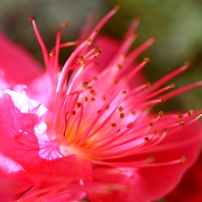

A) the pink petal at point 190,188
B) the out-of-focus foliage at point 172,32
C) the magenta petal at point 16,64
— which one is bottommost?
the pink petal at point 190,188

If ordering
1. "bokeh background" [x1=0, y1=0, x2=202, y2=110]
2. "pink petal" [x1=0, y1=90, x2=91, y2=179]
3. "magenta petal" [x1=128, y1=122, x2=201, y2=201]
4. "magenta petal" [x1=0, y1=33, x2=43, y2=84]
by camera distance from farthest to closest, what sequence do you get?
"bokeh background" [x1=0, y1=0, x2=202, y2=110] → "magenta petal" [x1=0, y1=33, x2=43, y2=84] → "magenta petal" [x1=128, y1=122, x2=201, y2=201] → "pink petal" [x1=0, y1=90, x2=91, y2=179]

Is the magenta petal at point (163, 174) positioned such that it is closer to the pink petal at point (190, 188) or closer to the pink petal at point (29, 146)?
the pink petal at point (190, 188)

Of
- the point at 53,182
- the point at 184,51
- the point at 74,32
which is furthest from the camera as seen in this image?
the point at 74,32

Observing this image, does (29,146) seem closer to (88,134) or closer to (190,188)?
(88,134)

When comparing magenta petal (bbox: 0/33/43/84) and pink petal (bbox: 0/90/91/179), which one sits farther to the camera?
magenta petal (bbox: 0/33/43/84)

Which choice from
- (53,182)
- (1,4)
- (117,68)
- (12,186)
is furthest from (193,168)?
(1,4)

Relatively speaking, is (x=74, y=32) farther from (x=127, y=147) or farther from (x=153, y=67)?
(x=127, y=147)

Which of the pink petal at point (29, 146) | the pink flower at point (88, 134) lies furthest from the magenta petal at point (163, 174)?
the pink petal at point (29, 146)

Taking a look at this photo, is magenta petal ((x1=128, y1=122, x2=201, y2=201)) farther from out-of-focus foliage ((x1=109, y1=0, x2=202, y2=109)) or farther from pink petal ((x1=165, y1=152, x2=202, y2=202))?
out-of-focus foliage ((x1=109, y1=0, x2=202, y2=109))

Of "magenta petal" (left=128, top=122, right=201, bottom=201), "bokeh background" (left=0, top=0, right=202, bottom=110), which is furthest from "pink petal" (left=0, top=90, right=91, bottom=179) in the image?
"bokeh background" (left=0, top=0, right=202, bottom=110)
